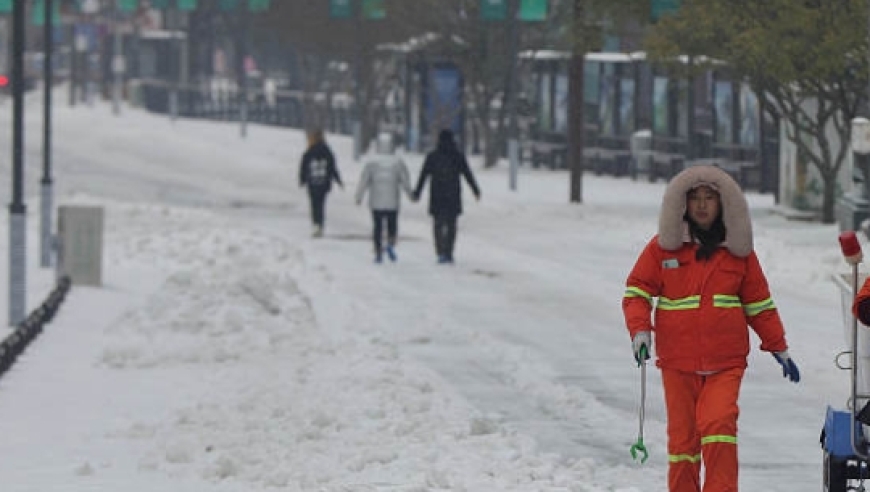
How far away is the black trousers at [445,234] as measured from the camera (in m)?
29.9

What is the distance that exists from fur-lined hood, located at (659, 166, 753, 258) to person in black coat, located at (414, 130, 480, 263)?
20133 mm

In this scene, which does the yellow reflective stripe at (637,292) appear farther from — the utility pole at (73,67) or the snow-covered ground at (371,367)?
the utility pole at (73,67)

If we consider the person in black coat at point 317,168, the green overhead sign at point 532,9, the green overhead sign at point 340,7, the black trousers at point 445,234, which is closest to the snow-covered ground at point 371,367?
the black trousers at point 445,234

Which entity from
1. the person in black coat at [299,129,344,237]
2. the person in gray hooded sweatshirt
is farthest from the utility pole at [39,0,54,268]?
the person in black coat at [299,129,344,237]

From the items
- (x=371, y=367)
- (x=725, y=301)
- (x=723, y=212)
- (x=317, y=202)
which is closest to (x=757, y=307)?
(x=725, y=301)

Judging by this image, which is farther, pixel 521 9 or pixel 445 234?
pixel 521 9

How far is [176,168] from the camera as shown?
5784cm

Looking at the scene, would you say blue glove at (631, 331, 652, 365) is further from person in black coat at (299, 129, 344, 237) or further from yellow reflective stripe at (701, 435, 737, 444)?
person in black coat at (299, 129, 344, 237)

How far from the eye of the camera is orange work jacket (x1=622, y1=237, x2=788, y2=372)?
32.2 feet

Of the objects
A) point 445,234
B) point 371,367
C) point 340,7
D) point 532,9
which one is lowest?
point 371,367

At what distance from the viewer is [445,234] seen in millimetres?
Answer: 29984

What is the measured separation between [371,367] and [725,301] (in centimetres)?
836

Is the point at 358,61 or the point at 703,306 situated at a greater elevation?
the point at 358,61

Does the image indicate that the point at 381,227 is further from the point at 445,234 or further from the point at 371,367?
the point at 371,367
